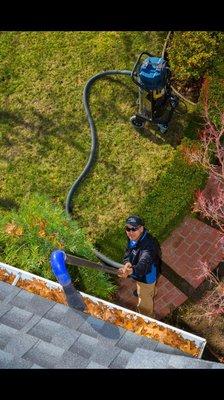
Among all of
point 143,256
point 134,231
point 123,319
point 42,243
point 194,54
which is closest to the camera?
point 123,319

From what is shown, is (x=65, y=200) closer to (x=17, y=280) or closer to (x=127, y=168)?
(x=127, y=168)

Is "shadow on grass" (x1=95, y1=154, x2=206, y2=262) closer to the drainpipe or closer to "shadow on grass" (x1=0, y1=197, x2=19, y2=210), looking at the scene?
"shadow on grass" (x1=0, y1=197, x2=19, y2=210)

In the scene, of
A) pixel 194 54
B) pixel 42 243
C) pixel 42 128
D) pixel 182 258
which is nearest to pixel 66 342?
pixel 42 243

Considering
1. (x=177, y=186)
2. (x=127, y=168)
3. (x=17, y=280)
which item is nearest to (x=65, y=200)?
(x=127, y=168)

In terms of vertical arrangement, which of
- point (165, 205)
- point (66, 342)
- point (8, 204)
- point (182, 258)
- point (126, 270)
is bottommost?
point (8, 204)

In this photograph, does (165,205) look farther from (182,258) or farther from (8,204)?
(8,204)
